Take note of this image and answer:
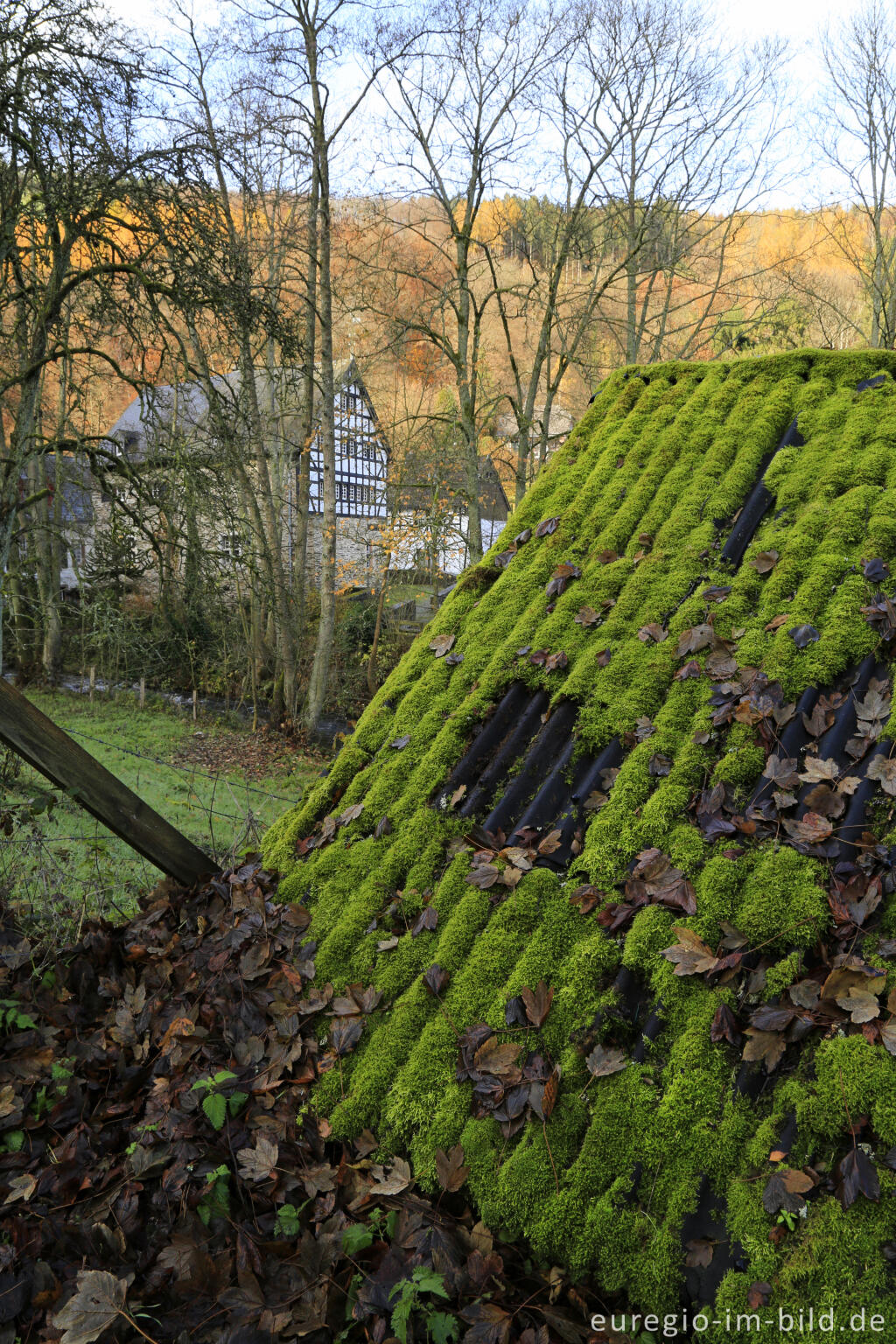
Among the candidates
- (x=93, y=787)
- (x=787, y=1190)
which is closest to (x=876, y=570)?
(x=787, y=1190)

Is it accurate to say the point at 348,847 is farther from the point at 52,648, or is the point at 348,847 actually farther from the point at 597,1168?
the point at 52,648

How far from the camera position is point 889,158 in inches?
722

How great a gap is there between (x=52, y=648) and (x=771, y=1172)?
23666mm

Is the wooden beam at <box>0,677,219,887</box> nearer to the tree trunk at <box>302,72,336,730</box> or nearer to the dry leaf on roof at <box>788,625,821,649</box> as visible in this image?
the dry leaf on roof at <box>788,625,821,649</box>

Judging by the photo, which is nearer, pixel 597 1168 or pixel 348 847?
pixel 597 1168

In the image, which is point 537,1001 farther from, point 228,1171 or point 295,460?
A: point 295,460

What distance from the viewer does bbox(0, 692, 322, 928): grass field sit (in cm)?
512

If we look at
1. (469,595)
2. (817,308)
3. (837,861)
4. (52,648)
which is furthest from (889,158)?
(52,648)

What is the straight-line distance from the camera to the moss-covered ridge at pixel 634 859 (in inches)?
71.1

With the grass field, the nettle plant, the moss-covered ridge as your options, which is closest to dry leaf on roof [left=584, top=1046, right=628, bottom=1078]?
the moss-covered ridge

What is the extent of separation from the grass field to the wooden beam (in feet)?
1.74

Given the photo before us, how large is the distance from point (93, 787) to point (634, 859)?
225 centimetres

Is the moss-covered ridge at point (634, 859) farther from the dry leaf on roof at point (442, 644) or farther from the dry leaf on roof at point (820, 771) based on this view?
the dry leaf on roof at point (820, 771)

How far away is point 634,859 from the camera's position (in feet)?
8.13
